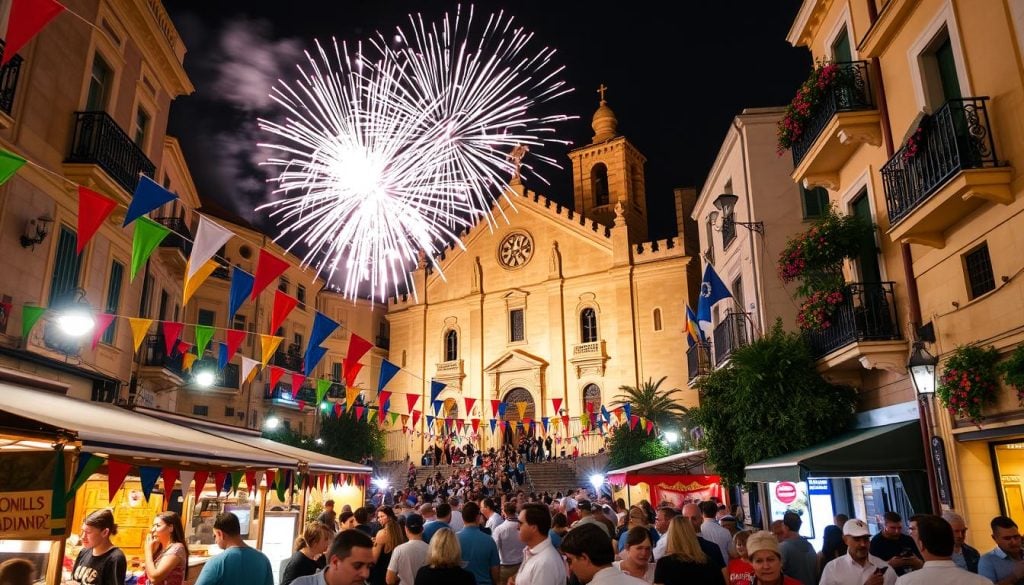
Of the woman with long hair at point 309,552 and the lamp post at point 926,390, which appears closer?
the woman with long hair at point 309,552

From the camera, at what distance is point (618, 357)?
34469 mm

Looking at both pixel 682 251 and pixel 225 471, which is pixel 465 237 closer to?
pixel 682 251

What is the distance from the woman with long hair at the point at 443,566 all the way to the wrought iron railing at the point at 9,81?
9586 mm

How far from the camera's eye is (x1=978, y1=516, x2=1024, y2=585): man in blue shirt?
614 centimetres

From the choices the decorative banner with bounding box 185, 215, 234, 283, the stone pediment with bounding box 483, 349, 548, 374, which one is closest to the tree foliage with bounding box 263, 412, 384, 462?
the stone pediment with bounding box 483, 349, 548, 374

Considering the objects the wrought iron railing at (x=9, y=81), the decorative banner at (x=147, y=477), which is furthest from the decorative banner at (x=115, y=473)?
the wrought iron railing at (x=9, y=81)

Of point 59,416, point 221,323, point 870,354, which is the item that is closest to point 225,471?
point 59,416

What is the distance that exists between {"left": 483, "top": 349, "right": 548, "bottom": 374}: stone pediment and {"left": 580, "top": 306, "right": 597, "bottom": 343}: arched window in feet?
8.20

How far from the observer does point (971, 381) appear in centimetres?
857

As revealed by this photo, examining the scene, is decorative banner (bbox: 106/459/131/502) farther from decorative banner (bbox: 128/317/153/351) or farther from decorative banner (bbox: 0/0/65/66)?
decorative banner (bbox: 128/317/153/351)

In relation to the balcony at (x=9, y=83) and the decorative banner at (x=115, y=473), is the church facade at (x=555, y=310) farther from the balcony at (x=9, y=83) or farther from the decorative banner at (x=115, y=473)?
the decorative banner at (x=115, y=473)

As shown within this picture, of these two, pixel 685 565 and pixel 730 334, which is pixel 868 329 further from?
pixel 685 565

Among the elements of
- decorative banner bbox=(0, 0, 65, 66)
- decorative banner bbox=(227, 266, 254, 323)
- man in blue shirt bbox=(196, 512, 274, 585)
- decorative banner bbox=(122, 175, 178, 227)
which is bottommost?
man in blue shirt bbox=(196, 512, 274, 585)

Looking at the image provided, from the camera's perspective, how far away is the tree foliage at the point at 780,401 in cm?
1256
